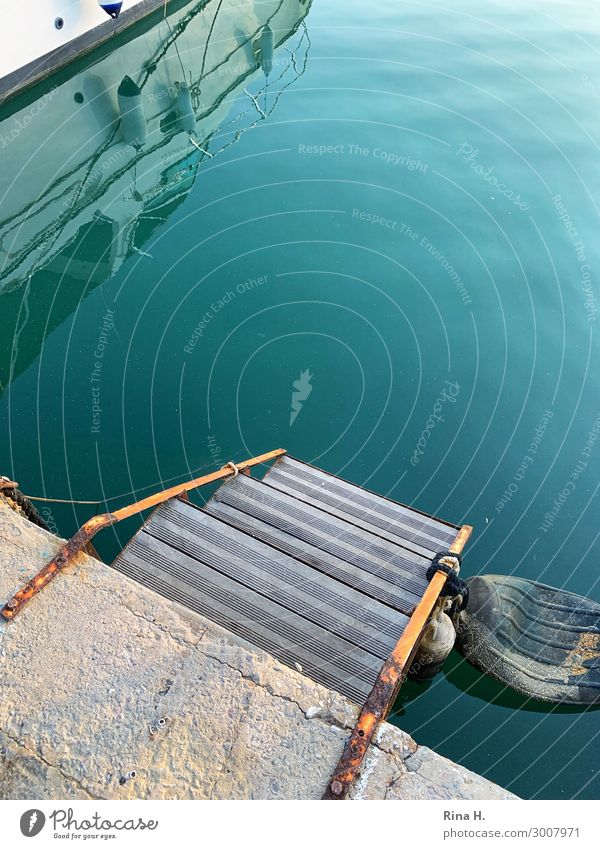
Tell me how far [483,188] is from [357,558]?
25.8 feet

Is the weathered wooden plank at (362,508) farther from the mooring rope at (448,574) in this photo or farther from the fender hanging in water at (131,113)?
the fender hanging in water at (131,113)

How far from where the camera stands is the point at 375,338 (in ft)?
26.7

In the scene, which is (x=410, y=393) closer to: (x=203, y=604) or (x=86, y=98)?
(x=203, y=604)

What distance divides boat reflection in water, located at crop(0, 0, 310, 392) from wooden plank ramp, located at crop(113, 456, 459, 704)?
14.1 ft

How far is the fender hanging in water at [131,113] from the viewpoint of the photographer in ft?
39.8

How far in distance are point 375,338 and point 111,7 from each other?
1096 cm

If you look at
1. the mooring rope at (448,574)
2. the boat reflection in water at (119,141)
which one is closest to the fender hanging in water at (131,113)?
the boat reflection in water at (119,141)

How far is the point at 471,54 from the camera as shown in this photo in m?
14.2

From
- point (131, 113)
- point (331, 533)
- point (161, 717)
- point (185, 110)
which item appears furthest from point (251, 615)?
point (131, 113)

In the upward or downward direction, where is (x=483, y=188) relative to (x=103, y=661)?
upward

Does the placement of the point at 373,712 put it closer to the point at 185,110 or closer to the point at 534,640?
the point at 534,640

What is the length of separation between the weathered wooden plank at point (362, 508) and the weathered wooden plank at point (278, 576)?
1.00 meters

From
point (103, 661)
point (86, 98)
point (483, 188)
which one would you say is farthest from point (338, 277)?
point (86, 98)

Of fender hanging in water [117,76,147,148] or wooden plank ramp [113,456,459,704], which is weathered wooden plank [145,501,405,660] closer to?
wooden plank ramp [113,456,459,704]
